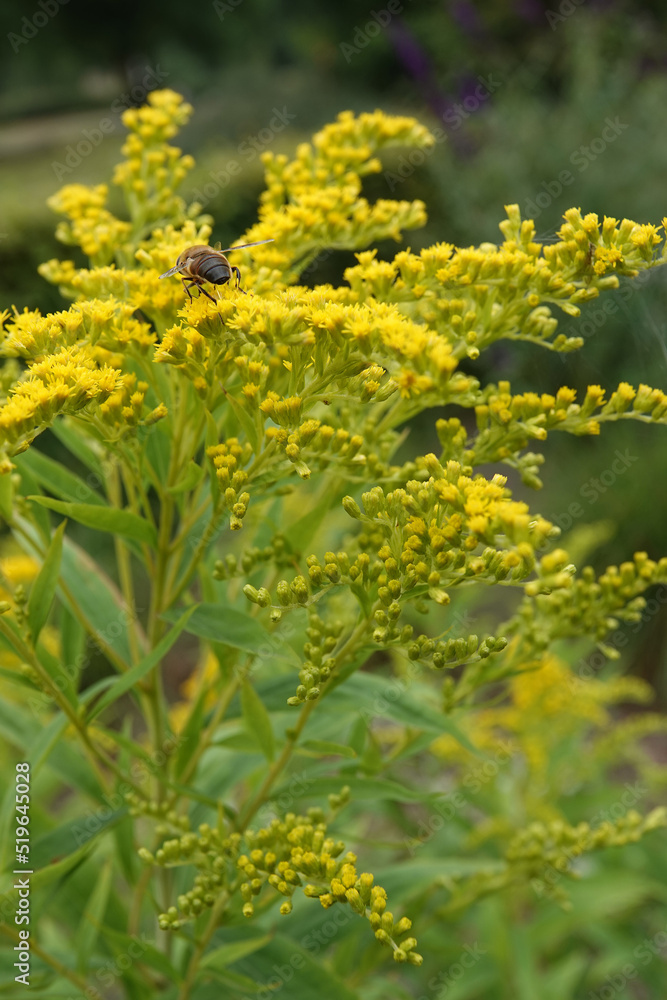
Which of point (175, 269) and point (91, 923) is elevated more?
point (175, 269)

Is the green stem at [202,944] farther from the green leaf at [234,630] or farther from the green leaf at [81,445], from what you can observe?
the green leaf at [81,445]

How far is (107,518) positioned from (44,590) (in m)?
0.20

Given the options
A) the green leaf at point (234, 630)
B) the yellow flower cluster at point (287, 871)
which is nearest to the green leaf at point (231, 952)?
the yellow flower cluster at point (287, 871)

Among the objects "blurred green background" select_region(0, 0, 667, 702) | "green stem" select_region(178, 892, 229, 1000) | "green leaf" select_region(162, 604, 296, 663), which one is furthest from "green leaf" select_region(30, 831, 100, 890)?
"blurred green background" select_region(0, 0, 667, 702)

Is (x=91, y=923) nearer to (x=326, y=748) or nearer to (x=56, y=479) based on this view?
(x=326, y=748)

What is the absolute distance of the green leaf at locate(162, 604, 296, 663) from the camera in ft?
4.29

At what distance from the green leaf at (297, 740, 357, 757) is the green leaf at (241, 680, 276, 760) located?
0.06m

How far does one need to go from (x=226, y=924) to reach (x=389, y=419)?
1.02 metres

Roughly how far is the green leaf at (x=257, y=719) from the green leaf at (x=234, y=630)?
0.12 metres

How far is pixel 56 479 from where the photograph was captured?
156 centimetres

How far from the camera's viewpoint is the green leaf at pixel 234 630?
1.31 m

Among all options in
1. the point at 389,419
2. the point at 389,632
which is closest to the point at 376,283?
the point at 389,419

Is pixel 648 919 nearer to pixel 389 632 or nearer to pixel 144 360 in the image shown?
pixel 389 632

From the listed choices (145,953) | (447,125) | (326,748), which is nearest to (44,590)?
(326,748)
